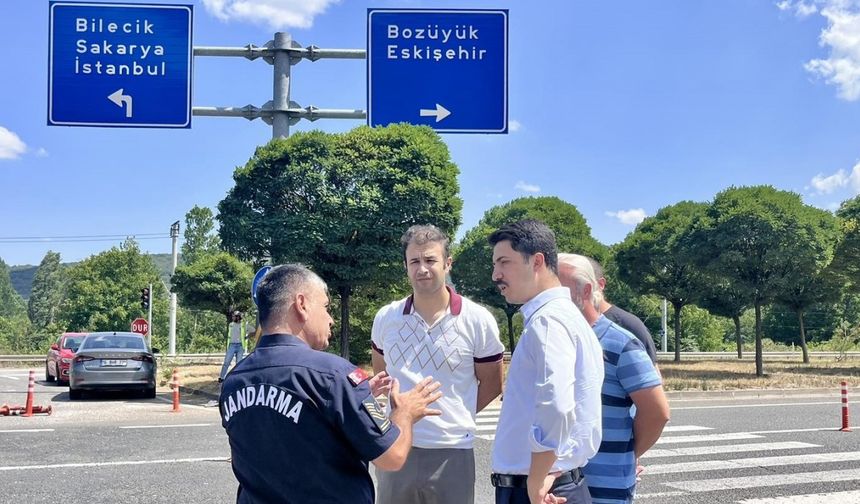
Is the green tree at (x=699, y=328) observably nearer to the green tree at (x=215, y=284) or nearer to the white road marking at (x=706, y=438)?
the green tree at (x=215, y=284)

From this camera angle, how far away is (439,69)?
29.2 ft

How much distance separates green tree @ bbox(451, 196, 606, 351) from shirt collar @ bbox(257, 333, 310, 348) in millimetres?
29211

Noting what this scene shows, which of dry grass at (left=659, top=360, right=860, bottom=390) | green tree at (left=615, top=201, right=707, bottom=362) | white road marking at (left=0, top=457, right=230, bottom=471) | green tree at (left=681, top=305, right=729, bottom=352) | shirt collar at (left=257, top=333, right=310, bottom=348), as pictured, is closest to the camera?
shirt collar at (left=257, top=333, right=310, bottom=348)

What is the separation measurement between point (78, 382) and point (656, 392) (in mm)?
14477

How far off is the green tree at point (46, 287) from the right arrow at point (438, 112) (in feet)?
323

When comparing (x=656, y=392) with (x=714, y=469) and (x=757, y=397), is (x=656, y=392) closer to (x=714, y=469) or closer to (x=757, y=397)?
(x=714, y=469)

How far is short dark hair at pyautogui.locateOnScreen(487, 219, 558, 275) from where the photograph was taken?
2.88 metres

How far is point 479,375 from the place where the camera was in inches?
147

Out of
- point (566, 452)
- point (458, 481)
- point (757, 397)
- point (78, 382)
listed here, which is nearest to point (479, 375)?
point (458, 481)

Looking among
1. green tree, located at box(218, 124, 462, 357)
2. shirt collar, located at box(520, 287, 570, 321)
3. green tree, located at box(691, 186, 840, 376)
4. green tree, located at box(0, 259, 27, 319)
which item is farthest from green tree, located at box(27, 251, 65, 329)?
shirt collar, located at box(520, 287, 570, 321)

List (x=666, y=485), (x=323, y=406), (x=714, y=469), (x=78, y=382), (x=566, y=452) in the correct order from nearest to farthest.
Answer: (x=323, y=406), (x=566, y=452), (x=666, y=485), (x=714, y=469), (x=78, y=382)

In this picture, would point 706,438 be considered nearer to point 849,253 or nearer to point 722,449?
point 722,449

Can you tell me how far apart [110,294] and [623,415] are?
2384 inches

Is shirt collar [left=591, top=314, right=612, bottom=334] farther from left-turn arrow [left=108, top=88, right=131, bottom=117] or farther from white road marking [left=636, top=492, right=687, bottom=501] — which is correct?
left-turn arrow [left=108, top=88, right=131, bottom=117]
